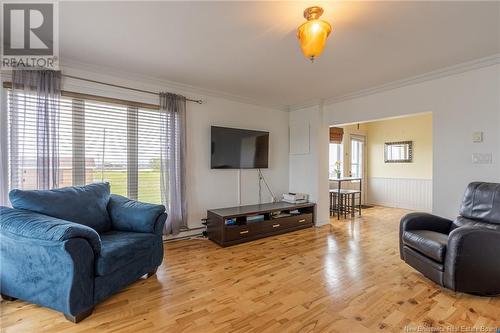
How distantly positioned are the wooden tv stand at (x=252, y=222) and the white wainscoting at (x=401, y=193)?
3.17 meters

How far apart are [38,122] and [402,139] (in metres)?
7.00

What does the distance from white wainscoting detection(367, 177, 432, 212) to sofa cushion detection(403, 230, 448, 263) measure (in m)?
3.82

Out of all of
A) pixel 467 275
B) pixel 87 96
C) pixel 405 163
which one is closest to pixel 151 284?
pixel 87 96

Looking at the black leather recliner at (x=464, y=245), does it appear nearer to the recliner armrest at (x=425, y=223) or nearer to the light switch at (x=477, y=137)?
the recliner armrest at (x=425, y=223)

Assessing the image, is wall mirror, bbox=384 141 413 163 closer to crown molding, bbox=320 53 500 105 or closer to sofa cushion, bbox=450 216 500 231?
crown molding, bbox=320 53 500 105

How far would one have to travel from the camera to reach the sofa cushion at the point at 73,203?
6.69ft

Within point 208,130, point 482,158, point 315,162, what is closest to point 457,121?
point 482,158

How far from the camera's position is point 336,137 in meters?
5.96

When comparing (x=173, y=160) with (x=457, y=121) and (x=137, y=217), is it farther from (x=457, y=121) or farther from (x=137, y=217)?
(x=457, y=121)

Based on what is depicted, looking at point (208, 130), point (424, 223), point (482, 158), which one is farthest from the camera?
point (208, 130)

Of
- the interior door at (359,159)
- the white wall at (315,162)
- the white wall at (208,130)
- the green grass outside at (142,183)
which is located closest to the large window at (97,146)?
the green grass outside at (142,183)

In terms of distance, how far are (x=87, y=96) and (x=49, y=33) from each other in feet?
2.54

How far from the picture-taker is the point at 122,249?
1995 mm

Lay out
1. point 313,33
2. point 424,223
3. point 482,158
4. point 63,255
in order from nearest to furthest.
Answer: point 63,255
point 313,33
point 424,223
point 482,158
